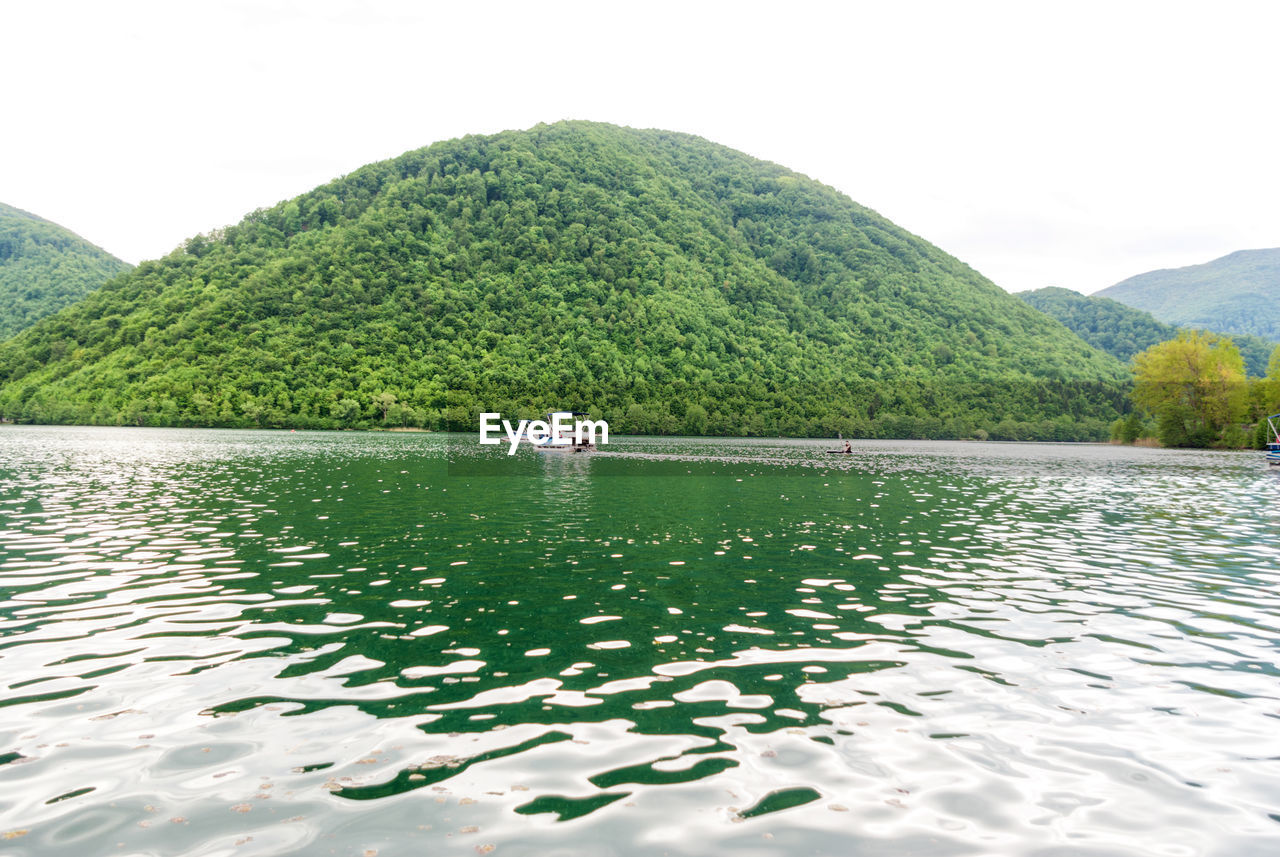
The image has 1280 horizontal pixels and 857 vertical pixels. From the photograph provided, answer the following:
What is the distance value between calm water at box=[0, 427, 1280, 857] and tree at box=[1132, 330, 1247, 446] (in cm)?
14155

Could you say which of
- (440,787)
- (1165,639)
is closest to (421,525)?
(440,787)

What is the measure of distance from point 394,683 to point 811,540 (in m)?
19.3

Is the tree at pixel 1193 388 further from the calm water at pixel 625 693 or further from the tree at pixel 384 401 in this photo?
the tree at pixel 384 401

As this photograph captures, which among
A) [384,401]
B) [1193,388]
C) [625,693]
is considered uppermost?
[1193,388]

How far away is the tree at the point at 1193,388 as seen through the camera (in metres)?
138

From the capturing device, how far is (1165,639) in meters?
15.3

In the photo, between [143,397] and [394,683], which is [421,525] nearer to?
[394,683]

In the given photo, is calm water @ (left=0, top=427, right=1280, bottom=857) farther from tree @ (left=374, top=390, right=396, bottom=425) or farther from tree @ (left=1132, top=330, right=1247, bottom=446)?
tree @ (left=374, top=390, right=396, bottom=425)

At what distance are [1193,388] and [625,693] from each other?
565 ft

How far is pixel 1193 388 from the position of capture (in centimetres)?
14350

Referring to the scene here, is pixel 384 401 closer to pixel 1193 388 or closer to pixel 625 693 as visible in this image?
pixel 1193 388

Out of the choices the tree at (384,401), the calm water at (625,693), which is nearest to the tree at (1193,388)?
the calm water at (625,693)

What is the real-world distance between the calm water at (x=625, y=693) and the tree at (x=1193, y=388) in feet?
464

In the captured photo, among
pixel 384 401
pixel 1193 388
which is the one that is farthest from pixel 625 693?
pixel 384 401
